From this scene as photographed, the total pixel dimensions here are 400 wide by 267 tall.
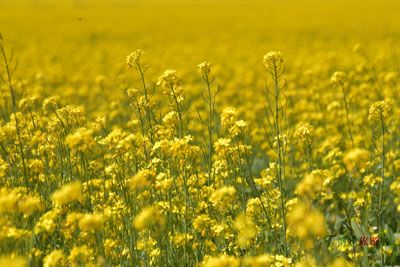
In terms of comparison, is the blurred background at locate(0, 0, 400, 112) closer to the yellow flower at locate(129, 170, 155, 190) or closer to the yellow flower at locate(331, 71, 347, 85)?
the yellow flower at locate(331, 71, 347, 85)

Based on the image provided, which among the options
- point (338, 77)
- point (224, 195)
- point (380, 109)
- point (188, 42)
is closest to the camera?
point (224, 195)

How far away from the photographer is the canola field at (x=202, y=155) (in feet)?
10.8

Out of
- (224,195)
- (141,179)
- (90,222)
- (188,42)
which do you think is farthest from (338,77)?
(188,42)

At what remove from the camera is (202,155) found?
5762 mm

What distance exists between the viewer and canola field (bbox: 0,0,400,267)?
3.29 m

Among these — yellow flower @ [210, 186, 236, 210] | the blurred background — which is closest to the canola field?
yellow flower @ [210, 186, 236, 210]

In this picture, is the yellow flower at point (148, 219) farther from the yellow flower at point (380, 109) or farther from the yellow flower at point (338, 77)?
the yellow flower at point (338, 77)

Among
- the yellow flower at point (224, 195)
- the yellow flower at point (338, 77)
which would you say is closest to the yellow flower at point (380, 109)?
the yellow flower at point (338, 77)

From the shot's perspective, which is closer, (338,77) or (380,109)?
(380,109)

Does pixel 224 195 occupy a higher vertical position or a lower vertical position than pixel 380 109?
lower

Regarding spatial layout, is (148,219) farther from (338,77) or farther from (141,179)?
(338,77)

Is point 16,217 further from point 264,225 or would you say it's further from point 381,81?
point 381,81

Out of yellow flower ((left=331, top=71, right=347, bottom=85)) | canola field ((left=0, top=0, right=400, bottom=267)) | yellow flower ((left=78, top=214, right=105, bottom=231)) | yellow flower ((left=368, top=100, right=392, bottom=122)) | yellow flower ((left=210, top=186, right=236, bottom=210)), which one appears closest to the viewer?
yellow flower ((left=78, top=214, right=105, bottom=231))

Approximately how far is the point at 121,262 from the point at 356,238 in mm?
2142
